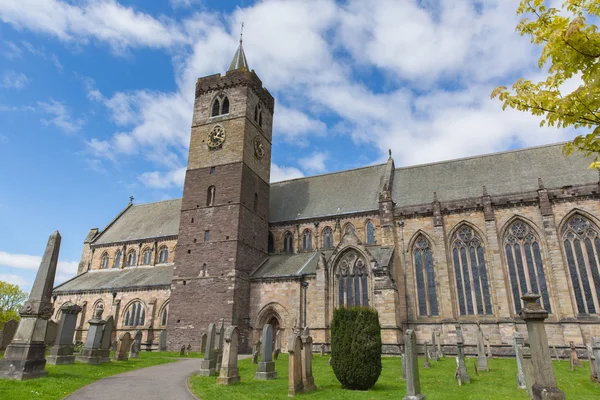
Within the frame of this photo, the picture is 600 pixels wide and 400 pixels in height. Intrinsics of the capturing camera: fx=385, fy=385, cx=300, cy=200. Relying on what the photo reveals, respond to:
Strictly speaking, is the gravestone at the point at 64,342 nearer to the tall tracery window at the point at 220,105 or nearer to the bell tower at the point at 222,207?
the bell tower at the point at 222,207

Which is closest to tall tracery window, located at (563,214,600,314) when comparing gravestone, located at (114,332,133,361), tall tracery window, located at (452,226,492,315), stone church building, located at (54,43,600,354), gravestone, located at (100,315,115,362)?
stone church building, located at (54,43,600,354)

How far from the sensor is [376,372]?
1239 centimetres

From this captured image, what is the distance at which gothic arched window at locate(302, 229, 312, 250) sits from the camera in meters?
31.9

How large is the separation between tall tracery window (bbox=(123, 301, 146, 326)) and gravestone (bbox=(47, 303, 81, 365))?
52.5 feet

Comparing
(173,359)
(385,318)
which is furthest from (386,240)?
(173,359)

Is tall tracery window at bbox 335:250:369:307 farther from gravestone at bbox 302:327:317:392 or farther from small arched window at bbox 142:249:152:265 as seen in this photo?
small arched window at bbox 142:249:152:265

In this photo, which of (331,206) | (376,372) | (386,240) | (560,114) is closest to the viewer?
(560,114)

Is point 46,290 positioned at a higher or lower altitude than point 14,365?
higher

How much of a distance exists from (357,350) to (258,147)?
24.2 meters

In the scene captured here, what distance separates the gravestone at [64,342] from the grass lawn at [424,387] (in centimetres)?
618

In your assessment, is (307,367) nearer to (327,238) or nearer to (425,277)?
(425,277)

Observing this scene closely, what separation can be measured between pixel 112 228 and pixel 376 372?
3874cm

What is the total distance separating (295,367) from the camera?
1191 cm

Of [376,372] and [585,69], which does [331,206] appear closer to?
[376,372]
